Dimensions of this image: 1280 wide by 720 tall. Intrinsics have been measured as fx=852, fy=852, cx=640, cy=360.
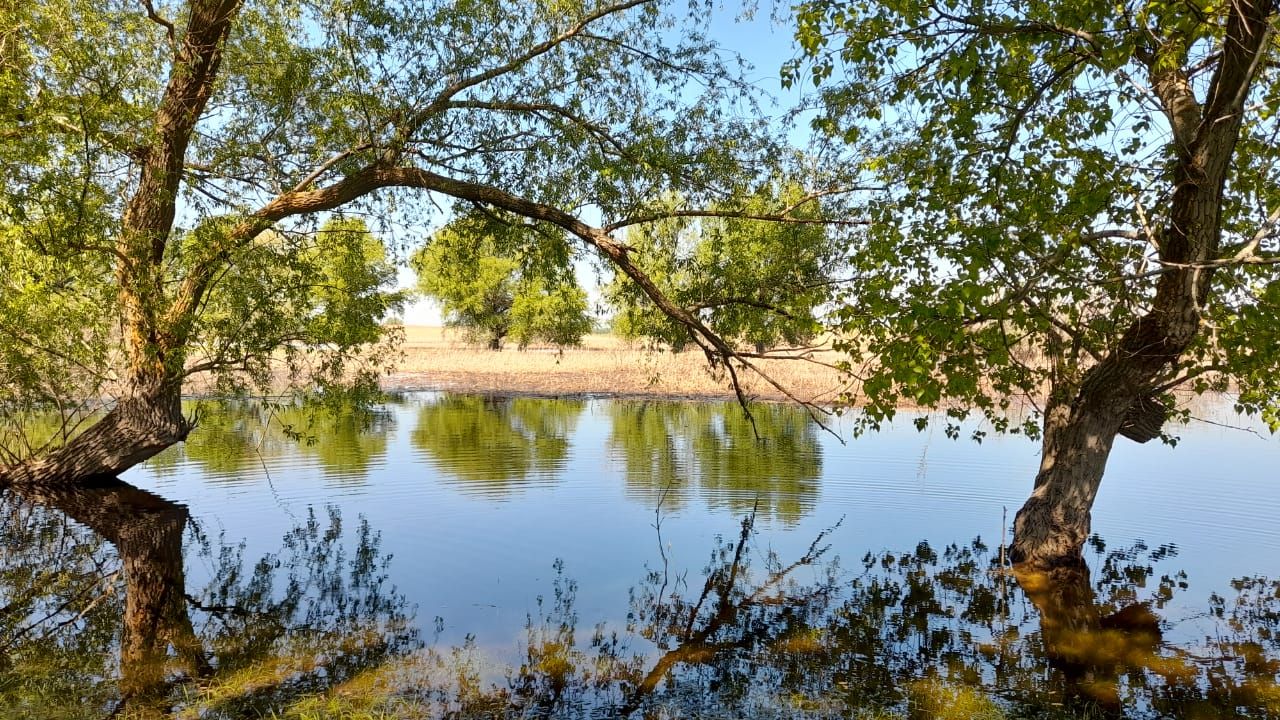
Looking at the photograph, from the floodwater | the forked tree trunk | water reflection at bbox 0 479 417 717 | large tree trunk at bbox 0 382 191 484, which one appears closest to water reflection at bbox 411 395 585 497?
the floodwater

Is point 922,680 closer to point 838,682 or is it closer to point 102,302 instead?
point 838,682

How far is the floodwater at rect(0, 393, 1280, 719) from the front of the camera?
24.2 feet

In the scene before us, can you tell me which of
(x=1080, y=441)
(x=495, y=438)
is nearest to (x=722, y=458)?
(x=495, y=438)

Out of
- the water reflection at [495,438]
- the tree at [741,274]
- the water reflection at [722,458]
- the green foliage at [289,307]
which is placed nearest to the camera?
the tree at [741,274]

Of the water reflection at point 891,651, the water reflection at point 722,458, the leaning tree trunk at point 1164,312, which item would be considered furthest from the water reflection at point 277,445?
the leaning tree trunk at point 1164,312

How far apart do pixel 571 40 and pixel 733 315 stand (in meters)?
5.46

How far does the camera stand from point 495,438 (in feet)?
78.5

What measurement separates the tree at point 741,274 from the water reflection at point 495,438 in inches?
196

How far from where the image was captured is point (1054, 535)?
11.4 m

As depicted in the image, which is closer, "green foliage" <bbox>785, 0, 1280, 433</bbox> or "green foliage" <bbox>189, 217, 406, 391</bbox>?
"green foliage" <bbox>785, 0, 1280, 433</bbox>

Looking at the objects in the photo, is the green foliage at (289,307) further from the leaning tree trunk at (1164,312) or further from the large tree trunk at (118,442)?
the leaning tree trunk at (1164,312)

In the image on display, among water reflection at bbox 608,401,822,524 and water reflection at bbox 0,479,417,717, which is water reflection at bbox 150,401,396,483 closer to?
water reflection at bbox 0,479,417,717

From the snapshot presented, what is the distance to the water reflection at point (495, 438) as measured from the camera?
59.8 ft

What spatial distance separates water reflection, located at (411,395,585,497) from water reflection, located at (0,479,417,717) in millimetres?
4672
